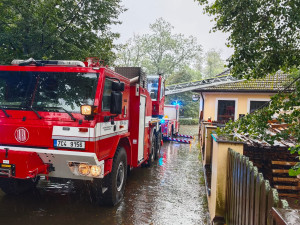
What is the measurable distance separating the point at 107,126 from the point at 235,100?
14338 millimetres

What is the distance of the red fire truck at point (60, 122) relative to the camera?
12.4 ft

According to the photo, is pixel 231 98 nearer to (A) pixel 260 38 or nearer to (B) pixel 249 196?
(A) pixel 260 38

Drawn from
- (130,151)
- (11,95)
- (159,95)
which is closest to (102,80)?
(11,95)

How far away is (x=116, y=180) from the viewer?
187 inches

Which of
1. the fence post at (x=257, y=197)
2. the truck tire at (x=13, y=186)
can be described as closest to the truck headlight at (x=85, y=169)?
the truck tire at (x=13, y=186)

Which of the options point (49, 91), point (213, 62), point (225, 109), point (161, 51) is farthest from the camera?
point (213, 62)

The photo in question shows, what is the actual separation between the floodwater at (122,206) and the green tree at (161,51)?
4213 centimetres

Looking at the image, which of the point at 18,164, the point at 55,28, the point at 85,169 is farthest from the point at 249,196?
the point at 55,28

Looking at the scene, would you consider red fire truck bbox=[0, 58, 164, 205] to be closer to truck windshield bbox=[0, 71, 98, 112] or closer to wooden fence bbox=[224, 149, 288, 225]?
truck windshield bbox=[0, 71, 98, 112]

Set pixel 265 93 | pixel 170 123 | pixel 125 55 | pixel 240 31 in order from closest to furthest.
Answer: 1. pixel 240 31
2. pixel 170 123
3. pixel 265 93
4. pixel 125 55

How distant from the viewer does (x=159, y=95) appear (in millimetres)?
9797

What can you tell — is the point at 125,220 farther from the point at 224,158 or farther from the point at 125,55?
the point at 125,55

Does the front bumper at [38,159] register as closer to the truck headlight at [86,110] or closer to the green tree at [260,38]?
the truck headlight at [86,110]

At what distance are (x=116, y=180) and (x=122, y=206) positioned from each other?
22.4 inches
